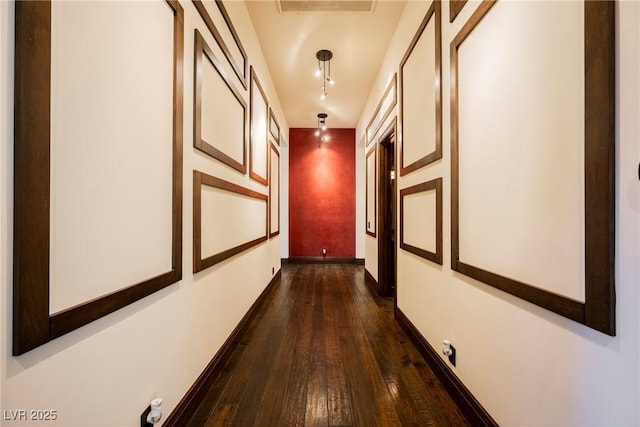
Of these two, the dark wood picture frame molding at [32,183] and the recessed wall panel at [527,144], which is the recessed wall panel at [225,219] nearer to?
the dark wood picture frame molding at [32,183]

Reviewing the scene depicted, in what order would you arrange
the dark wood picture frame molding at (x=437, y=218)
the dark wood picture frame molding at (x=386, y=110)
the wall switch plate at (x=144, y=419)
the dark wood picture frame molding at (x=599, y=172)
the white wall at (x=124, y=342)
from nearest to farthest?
the white wall at (x=124, y=342) → the dark wood picture frame molding at (x=599, y=172) → the wall switch plate at (x=144, y=419) → the dark wood picture frame molding at (x=437, y=218) → the dark wood picture frame molding at (x=386, y=110)

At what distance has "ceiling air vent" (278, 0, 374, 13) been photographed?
2.37m

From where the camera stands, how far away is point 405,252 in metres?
2.50

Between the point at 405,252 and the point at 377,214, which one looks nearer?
the point at 405,252

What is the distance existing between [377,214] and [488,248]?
2417mm

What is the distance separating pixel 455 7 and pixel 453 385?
2.18m

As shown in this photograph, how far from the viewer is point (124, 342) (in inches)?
38.1

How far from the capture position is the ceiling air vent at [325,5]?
2.37 metres

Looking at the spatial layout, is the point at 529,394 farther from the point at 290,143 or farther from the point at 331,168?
the point at 290,143

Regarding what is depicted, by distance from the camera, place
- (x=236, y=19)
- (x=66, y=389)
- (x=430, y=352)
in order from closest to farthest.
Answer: (x=66, y=389), (x=430, y=352), (x=236, y=19)

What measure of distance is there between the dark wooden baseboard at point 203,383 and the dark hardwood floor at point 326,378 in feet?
0.15

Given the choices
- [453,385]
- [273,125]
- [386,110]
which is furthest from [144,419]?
[273,125]

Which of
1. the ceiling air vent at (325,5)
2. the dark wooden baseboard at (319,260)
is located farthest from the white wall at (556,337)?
the dark wooden baseboard at (319,260)

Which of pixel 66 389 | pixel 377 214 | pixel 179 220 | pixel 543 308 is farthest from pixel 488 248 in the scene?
pixel 377 214
